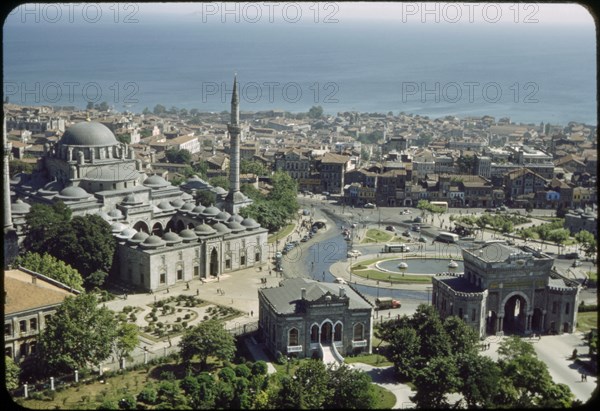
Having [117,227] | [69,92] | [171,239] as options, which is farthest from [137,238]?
[69,92]

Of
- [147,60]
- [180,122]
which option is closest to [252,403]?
[180,122]

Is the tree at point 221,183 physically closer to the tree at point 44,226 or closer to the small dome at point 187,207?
the small dome at point 187,207

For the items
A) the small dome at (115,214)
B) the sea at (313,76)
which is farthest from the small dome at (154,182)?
the sea at (313,76)

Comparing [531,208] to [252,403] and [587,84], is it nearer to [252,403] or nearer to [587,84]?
[252,403]

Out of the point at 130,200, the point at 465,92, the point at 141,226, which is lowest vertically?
the point at 141,226

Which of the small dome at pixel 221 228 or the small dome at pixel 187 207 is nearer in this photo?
the small dome at pixel 221 228

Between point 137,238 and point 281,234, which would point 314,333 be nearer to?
point 137,238

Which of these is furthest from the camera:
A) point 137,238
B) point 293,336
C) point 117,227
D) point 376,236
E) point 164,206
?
point 376,236

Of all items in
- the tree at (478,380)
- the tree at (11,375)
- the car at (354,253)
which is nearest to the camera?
the tree at (478,380)
